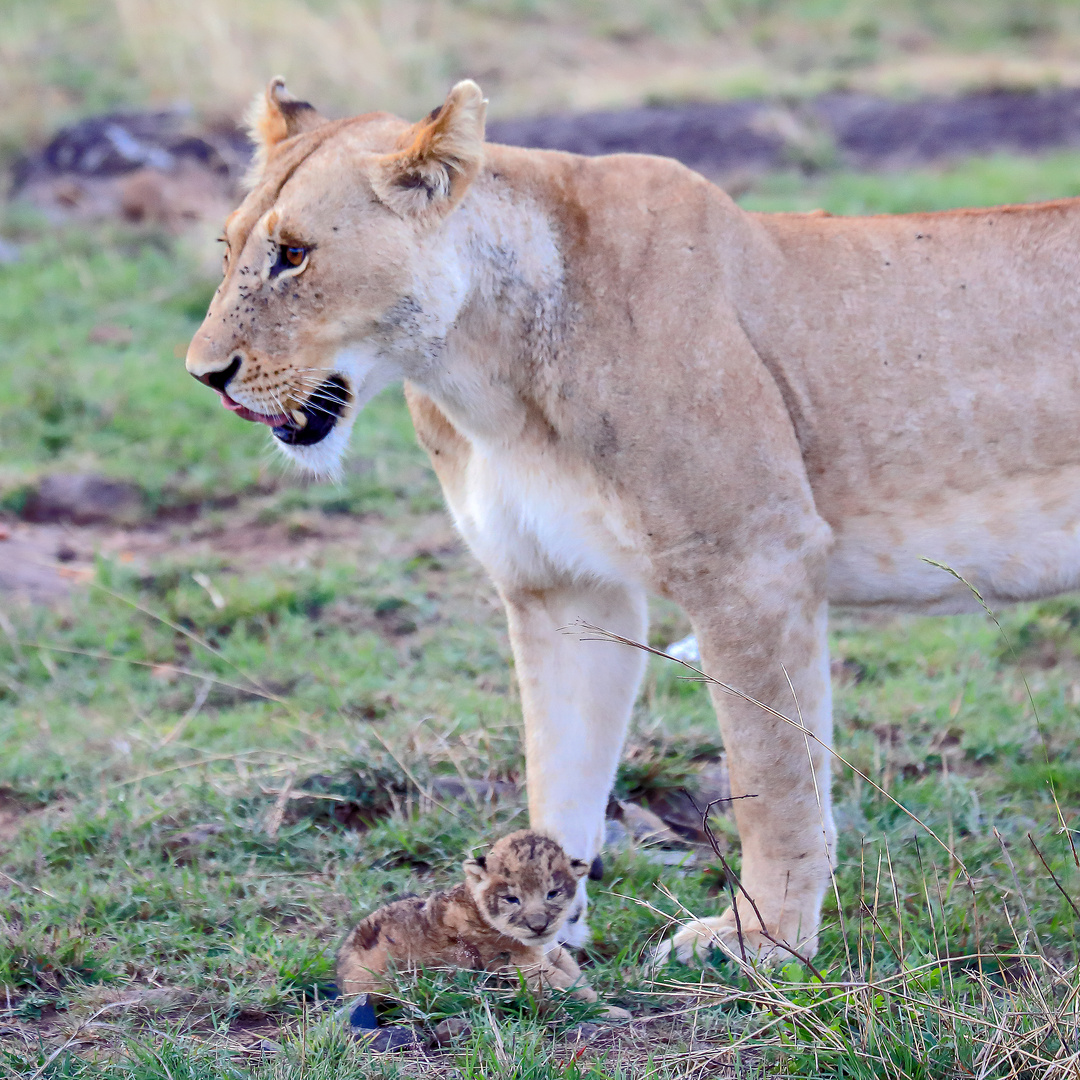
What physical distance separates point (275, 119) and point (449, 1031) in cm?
196

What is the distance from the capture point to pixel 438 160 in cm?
268

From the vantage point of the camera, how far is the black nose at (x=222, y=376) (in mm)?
2725

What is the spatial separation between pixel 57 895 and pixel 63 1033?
0.53 meters

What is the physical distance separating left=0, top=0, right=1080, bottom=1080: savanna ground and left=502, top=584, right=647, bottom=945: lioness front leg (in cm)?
22

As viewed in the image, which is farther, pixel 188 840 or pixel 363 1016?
pixel 188 840

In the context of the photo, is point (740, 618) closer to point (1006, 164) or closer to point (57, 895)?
point (57, 895)

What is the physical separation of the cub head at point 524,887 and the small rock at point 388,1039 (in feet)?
0.95

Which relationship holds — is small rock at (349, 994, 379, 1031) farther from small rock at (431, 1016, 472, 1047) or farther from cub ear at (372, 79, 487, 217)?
cub ear at (372, 79, 487, 217)

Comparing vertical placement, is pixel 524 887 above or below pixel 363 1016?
above

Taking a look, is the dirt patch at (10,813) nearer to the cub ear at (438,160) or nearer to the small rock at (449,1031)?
the small rock at (449,1031)

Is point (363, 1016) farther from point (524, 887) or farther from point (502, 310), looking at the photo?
point (502, 310)

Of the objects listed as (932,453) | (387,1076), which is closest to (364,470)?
(932,453)

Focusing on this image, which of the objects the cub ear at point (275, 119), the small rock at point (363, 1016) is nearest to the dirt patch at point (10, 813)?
the small rock at point (363, 1016)

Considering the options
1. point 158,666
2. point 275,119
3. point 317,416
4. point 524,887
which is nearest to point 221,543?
point 158,666
